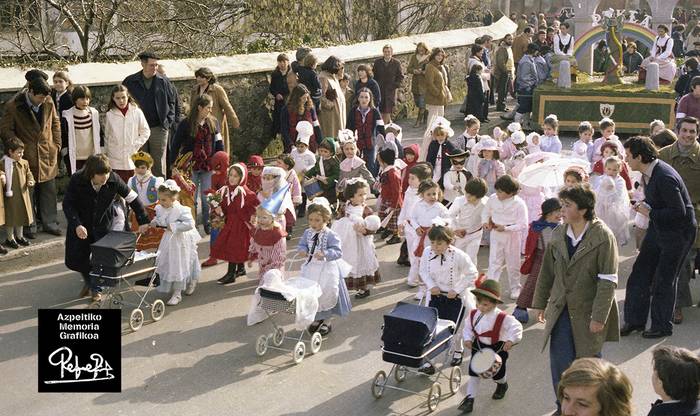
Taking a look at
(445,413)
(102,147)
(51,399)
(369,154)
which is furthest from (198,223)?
(445,413)

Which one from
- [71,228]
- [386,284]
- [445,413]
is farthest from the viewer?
[386,284]

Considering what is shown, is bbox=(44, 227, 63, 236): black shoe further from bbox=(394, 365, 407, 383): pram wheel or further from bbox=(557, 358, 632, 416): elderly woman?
bbox=(557, 358, 632, 416): elderly woman

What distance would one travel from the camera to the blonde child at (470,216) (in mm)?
10555

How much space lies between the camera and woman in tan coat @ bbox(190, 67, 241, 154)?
1369 cm

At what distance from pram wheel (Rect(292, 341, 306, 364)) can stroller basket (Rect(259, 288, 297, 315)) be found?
30 cm

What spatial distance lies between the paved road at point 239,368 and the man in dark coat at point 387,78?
846 cm

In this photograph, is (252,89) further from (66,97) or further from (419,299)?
(419,299)

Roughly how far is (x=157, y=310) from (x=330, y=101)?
6.58 meters

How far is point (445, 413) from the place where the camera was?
780 cm

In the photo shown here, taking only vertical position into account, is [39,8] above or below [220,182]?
above

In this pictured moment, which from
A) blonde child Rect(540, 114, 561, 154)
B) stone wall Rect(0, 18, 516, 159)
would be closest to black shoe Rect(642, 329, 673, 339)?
blonde child Rect(540, 114, 561, 154)

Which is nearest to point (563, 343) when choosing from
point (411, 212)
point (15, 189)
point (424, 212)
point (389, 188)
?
point (424, 212)

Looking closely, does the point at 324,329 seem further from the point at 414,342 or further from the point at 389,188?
the point at 389,188

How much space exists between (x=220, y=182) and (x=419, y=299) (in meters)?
3.01
